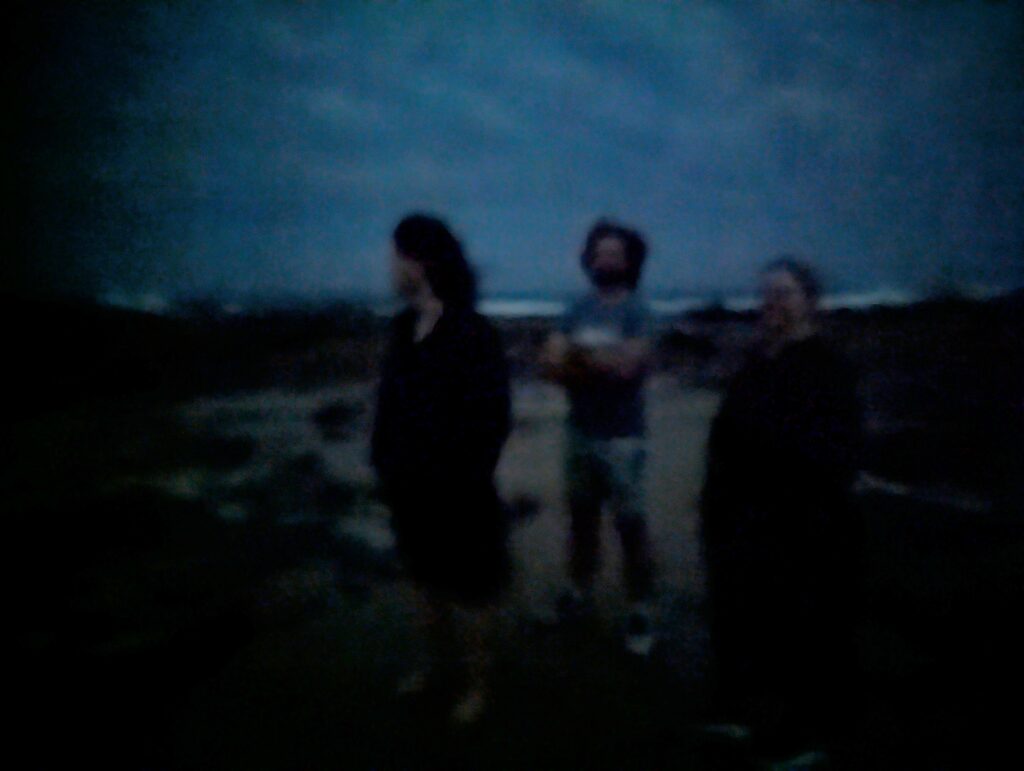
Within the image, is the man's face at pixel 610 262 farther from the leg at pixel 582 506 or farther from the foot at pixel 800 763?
the foot at pixel 800 763

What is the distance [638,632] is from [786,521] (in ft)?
2.74

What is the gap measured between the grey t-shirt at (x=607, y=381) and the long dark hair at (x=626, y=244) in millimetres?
71

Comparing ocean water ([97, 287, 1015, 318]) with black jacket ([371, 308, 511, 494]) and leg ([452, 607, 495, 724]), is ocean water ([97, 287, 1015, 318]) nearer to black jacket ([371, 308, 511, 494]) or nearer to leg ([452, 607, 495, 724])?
black jacket ([371, 308, 511, 494])

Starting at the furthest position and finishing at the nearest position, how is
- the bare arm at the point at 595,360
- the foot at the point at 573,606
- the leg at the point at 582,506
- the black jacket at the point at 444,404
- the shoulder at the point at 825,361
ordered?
1. the foot at the point at 573,606
2. the leg at the point at 582,506
3. the bare arm at the point at 595,360
4. the black jacket at the point at 444,404
5. the shoulder at the point at 825,361

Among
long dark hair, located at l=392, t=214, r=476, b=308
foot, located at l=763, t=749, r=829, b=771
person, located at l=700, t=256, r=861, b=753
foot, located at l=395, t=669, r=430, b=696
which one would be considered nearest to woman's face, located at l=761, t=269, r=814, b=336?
person, located at l=700, t=256, r=861, b=753

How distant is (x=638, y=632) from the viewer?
7.87 feet

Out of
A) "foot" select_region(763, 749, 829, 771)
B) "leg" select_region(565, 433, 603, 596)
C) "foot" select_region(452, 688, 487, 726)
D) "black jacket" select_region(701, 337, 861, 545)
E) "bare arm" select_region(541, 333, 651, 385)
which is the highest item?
"bare arm" select_region(541, 333, 651, 385)

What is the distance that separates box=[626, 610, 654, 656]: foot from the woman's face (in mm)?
1138

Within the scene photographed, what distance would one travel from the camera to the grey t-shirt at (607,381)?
2.16 metres

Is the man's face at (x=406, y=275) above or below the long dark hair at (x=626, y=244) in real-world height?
below

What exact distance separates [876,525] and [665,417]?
133cm

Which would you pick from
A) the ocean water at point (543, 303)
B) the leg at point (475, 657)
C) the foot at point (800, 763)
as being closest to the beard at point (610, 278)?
the ocean water at point (543, 303)

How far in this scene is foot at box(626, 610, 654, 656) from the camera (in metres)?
2.37

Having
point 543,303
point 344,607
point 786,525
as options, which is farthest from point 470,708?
point 543,303
